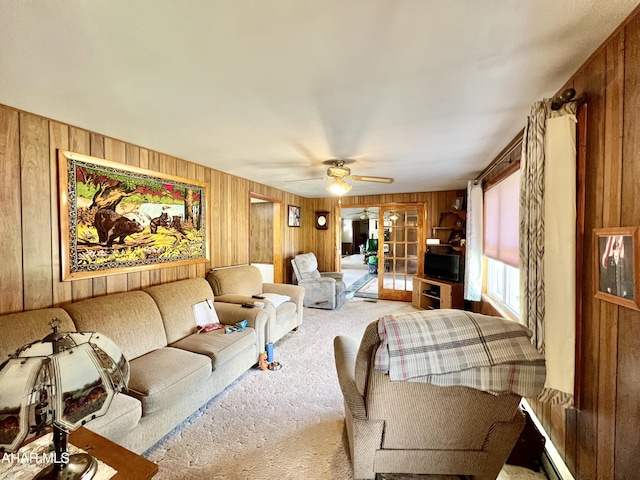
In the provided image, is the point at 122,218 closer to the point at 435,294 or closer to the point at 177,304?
the point at 177,304

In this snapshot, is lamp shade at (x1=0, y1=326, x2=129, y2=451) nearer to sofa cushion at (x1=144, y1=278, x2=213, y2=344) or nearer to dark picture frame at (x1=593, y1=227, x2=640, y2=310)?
sofa cushion at (x1=144, y1=278, x2=213, y2=344)

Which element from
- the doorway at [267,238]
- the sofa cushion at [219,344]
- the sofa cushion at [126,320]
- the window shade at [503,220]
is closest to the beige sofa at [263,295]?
the sofa cushion at [219,344]

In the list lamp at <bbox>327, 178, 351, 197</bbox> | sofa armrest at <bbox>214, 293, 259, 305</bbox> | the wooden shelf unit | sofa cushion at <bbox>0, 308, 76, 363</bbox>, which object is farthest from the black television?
sofa cushion at <bbox>0, 308, 76, 363</bbox>

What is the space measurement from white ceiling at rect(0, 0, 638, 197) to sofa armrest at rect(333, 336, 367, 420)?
159cm

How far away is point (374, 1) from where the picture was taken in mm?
951

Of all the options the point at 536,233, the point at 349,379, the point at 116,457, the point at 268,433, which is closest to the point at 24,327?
the point at 116,457

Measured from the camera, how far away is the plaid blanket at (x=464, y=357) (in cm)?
111

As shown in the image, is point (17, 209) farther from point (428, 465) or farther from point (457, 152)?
point (457, 152)

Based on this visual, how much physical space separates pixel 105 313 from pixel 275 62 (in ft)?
7.13

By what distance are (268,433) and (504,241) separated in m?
2.90

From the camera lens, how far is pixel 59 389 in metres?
0.83

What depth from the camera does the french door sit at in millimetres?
5457

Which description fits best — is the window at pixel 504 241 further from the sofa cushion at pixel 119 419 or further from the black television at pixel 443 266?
the sofa cushion at pixel 119 419

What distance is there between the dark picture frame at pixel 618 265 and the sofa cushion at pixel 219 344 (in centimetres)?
248
